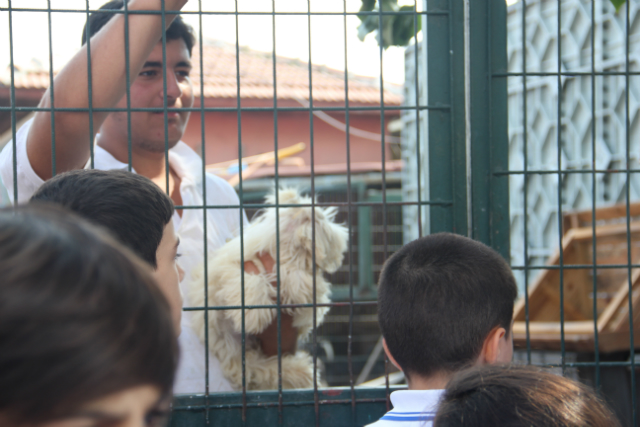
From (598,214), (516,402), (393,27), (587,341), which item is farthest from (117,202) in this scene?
(598,214)

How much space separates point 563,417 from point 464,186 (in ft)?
3.56

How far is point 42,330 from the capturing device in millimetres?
448

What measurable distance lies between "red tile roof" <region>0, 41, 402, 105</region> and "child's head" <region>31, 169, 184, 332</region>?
30.2 ft

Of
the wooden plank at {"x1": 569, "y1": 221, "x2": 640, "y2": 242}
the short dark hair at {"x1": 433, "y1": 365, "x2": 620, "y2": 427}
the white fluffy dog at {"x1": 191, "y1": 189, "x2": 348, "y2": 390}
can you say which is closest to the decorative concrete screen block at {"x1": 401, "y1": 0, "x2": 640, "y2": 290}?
the wooden plank at {"x1": 569, "y1": 221, "x2": 640, "y2": 242}

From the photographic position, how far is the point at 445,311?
1.41m

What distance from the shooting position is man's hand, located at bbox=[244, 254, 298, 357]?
6.19 ft

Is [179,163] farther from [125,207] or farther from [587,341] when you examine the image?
[587,341]

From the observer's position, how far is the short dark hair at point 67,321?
1.46ft

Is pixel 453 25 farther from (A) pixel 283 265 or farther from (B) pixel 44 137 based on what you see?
(B) pixel 44 137

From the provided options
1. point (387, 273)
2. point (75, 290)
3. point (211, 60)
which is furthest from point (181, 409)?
point (211, 60)

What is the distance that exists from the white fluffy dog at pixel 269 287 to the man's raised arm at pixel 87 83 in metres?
0.61

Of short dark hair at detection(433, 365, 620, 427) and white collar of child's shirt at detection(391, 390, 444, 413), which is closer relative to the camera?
short dark hair at detection(433, 365, 620, 427)

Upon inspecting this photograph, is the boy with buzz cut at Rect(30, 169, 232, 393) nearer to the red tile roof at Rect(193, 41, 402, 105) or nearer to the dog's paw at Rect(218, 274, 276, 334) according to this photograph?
the dog's paw at Rect(218, 274, 276, 334)

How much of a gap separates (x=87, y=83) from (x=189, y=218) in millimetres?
656
